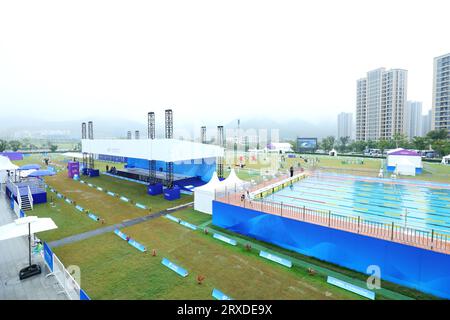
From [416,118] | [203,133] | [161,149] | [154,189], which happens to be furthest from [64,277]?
[416,118]

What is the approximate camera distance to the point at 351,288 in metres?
8.29

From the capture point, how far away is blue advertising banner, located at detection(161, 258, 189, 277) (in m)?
9.22

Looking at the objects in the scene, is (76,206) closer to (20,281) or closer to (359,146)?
(20,281)

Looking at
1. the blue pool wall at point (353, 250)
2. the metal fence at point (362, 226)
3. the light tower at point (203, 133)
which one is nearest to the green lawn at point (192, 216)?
the metal fence at point (362, 226)

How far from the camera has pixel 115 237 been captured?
42.3 ft

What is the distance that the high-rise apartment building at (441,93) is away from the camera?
232 ft

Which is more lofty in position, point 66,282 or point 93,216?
point 66,282

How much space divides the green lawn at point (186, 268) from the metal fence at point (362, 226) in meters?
2.59

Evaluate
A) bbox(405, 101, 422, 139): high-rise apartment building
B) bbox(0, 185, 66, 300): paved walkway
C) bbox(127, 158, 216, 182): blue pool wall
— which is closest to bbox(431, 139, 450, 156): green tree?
bbox(127, 158, 216, 182): blue pool wall

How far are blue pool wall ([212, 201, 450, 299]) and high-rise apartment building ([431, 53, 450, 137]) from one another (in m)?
87.1

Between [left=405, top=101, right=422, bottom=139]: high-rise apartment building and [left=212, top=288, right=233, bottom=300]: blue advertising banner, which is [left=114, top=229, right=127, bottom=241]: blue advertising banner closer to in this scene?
[left=212, top=288, right=233, bottom=300]: blue advertising banner

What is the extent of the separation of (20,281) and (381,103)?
114m

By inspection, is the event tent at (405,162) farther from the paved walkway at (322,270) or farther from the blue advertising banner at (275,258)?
the blue advertising banner at (275,258)
